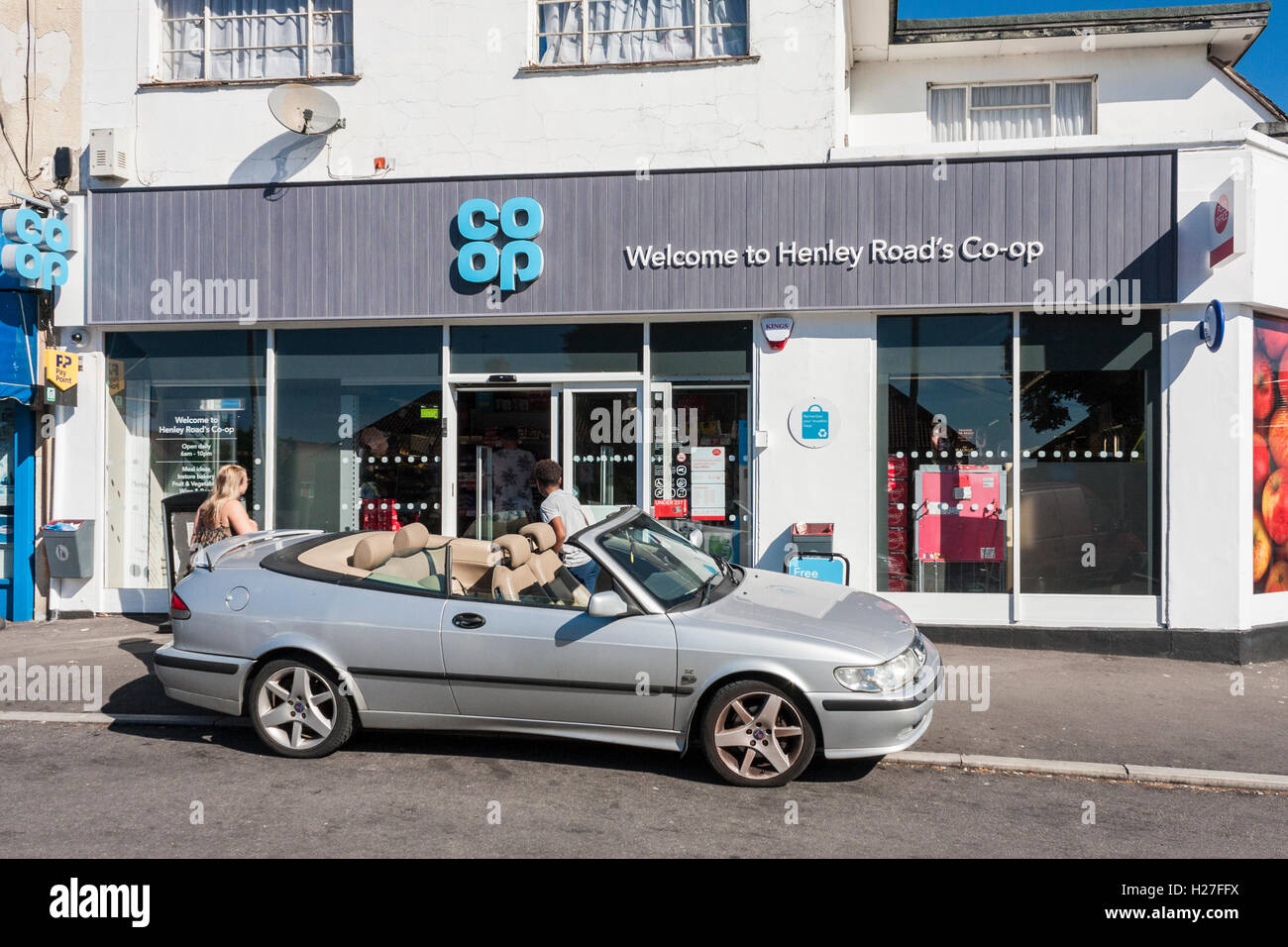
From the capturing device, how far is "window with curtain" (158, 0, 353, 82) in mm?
10500

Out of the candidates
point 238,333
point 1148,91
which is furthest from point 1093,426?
point 238,333

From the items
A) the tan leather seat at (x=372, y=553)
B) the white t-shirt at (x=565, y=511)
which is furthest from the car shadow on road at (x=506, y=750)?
the white t-shirt at (x=565, y=511)

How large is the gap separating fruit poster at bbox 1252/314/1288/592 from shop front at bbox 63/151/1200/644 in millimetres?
962

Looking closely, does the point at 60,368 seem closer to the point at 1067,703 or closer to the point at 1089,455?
the point at 1067,703

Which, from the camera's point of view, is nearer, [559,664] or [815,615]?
[559,664]

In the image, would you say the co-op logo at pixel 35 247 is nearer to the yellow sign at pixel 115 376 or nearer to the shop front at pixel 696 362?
the shop front at pixel 696 362

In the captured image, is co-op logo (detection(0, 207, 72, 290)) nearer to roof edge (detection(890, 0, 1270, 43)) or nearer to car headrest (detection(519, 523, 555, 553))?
car headrest (detection(519, 523, 555, 553))

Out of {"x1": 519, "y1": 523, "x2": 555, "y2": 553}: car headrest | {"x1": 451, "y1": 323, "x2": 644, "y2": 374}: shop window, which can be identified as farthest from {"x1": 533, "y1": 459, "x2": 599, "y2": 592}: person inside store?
{"x1": 451, "y1": 323, "x2": 644, "y2": 374}: shop window

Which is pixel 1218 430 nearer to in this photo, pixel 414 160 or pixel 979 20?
pixel 979 20

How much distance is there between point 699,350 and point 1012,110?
17.5ft

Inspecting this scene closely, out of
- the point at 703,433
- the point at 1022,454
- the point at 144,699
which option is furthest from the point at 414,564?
the point at 1022,454

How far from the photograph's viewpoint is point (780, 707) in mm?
5266

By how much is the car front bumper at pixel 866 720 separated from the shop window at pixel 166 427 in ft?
23.9

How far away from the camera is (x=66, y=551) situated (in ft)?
33.1
